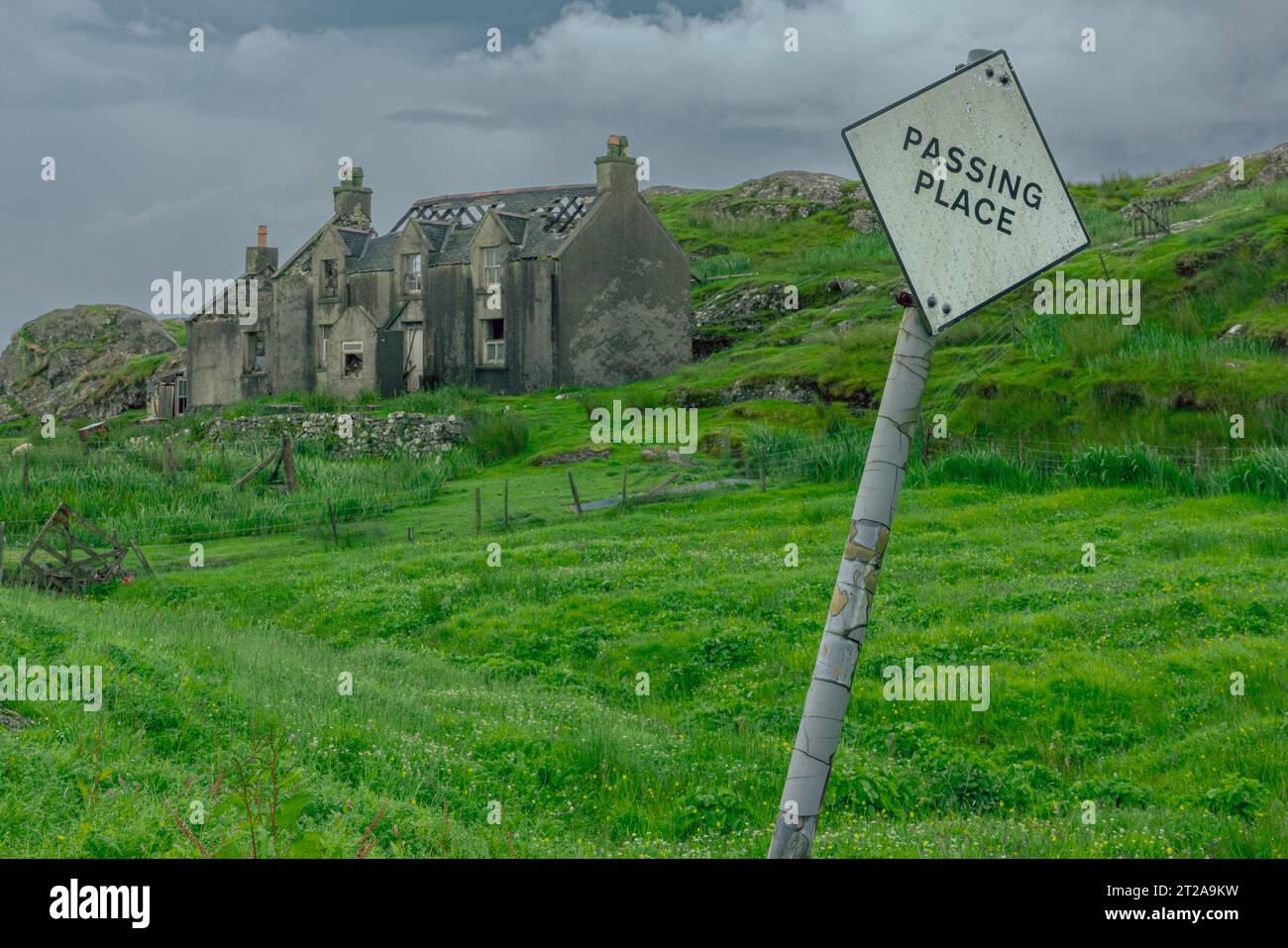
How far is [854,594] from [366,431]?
40.4 meters

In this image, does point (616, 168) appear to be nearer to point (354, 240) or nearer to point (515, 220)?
point (515, 220)

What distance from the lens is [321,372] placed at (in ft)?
188

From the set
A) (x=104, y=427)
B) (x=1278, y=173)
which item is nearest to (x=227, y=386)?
(x=104, y=427)

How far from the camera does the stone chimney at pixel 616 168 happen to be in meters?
51.2

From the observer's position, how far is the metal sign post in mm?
4684

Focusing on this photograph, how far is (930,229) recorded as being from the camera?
4734 mm

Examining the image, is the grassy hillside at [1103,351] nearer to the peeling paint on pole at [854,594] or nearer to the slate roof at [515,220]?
the slate roof at [515,220]
